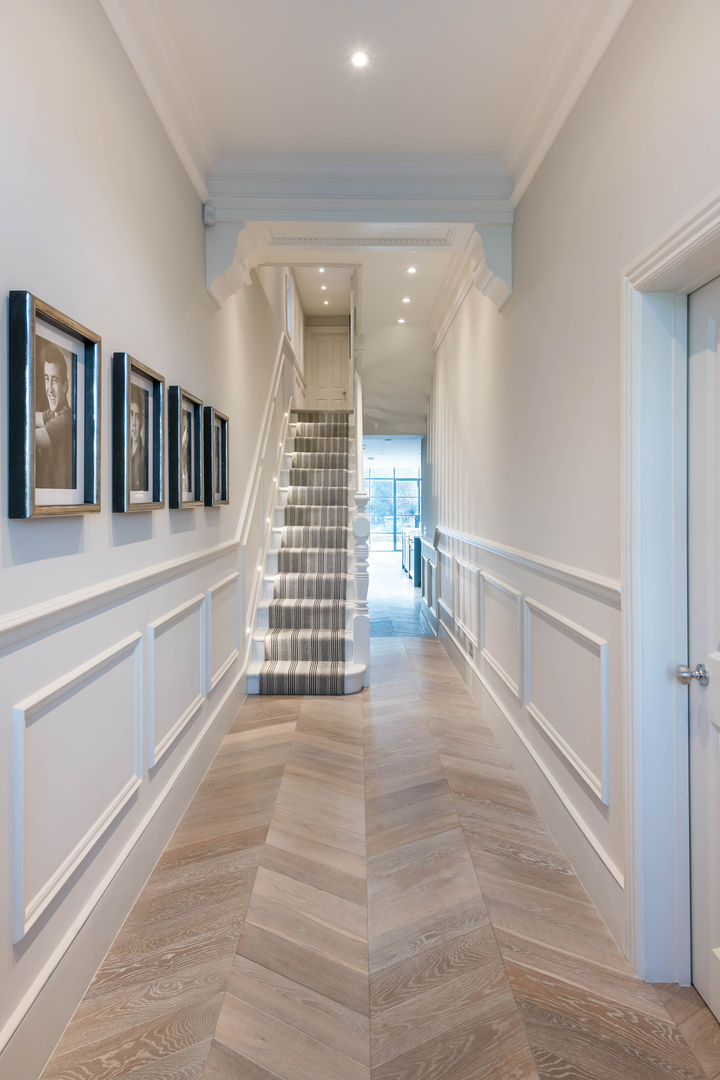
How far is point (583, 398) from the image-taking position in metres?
2.03

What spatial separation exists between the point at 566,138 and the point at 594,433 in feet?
3.62

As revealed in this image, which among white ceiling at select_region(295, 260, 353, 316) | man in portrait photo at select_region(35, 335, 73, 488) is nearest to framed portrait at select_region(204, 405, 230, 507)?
man in portrait photo at select_region(35, 335, 73, 488)

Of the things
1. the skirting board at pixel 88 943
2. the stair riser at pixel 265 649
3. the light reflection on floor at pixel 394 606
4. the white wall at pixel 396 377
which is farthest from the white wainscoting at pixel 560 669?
the white wall at pixel 396 377

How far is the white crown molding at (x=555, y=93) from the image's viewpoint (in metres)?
1.78

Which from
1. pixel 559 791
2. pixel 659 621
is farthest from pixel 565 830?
pixel 659 621

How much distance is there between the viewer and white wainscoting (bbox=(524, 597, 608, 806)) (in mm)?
1883

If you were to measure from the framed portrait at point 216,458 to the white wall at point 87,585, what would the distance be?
10.3 inches

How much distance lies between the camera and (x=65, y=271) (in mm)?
1467

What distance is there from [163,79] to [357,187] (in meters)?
0.91

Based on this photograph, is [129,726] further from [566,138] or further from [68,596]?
[566,138]

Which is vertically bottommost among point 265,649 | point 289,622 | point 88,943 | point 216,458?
point 88,943

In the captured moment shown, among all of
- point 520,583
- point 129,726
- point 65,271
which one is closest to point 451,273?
point 520,583

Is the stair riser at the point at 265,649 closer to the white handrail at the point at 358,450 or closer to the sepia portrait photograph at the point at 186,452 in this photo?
the white handrail at the point at 358,450

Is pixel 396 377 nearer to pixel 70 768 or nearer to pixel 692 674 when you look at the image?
pixel 692 674
